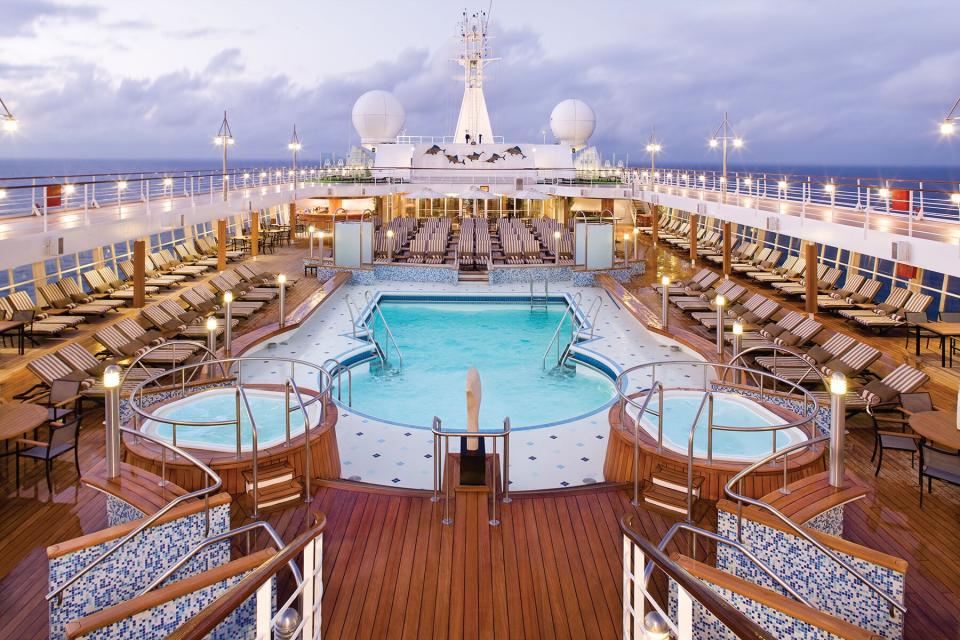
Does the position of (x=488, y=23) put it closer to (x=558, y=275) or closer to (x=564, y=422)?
(x=558, y=275)

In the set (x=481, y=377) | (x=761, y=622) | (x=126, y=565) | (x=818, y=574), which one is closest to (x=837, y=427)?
(x=818, y=574)

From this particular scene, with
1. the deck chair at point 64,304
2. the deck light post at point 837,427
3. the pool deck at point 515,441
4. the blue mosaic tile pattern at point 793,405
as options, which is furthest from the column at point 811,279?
the deck chair at point 64,304

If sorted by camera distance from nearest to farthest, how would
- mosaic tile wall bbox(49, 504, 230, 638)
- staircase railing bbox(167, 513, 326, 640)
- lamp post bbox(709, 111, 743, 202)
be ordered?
staircase railing bbox(167, 513, 326, 640) → mosaic tile wall bbox(49, 504, 230, 638) → lamp post bbox(709, 111, 743, 202)

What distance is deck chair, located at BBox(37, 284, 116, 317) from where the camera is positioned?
9.09 metres

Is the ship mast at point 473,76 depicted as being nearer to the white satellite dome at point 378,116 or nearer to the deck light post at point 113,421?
the white satellite dome at point 378,116

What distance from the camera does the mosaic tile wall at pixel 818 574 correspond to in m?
2.79

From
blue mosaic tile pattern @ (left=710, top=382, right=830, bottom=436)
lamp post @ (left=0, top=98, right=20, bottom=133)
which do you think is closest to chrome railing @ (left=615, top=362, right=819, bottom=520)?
blue mosaic tile pattern @ (left=710, top=382, right=830, bottom=436)

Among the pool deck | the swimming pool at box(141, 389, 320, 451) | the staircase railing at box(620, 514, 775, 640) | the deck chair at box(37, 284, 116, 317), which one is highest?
the deck chair at box(37, 284, 116, 317)

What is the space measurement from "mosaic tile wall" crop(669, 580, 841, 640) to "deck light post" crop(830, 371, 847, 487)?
4.42 feet

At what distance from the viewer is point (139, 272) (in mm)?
10070

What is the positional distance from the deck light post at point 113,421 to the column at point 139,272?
7.06 m

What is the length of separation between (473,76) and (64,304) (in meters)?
23.1

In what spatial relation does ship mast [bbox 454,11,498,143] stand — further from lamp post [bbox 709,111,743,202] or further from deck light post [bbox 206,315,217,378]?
deck light post [bbox 206,315,217,378]

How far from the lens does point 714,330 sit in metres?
9.25
